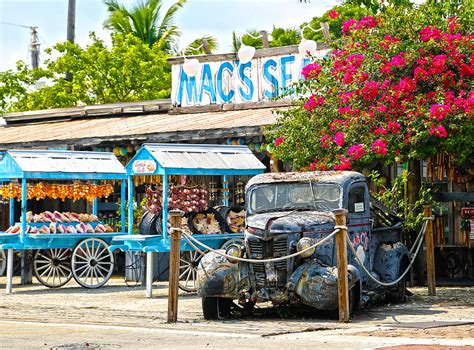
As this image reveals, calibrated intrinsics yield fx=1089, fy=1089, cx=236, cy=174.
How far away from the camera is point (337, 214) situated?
1366cm

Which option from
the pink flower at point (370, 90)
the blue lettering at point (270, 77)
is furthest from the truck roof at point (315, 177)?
the blue lettering at point (270, 77)

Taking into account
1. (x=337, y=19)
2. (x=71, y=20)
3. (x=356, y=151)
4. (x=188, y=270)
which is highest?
(x=337, y=19)

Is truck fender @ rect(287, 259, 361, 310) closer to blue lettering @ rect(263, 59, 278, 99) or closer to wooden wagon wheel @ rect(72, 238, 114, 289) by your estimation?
wooden wagon wheel @ rect(72, 238, 114, 289)

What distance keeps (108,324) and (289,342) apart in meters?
3.14

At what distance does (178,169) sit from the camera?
18.6 meters

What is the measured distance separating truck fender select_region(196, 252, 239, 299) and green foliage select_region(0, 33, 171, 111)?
2671 centimetres

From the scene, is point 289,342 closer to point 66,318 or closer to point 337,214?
point 337,214

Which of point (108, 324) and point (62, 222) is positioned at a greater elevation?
point (62, 222)

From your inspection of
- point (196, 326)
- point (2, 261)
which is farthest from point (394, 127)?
point (2, 261)

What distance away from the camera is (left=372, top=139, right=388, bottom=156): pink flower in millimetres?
17062

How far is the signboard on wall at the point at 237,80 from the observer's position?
23.6 m

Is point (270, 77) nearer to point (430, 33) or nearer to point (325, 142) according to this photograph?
point (325, 142)

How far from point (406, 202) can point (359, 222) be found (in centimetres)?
372

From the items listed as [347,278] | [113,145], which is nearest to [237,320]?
[347,278]
